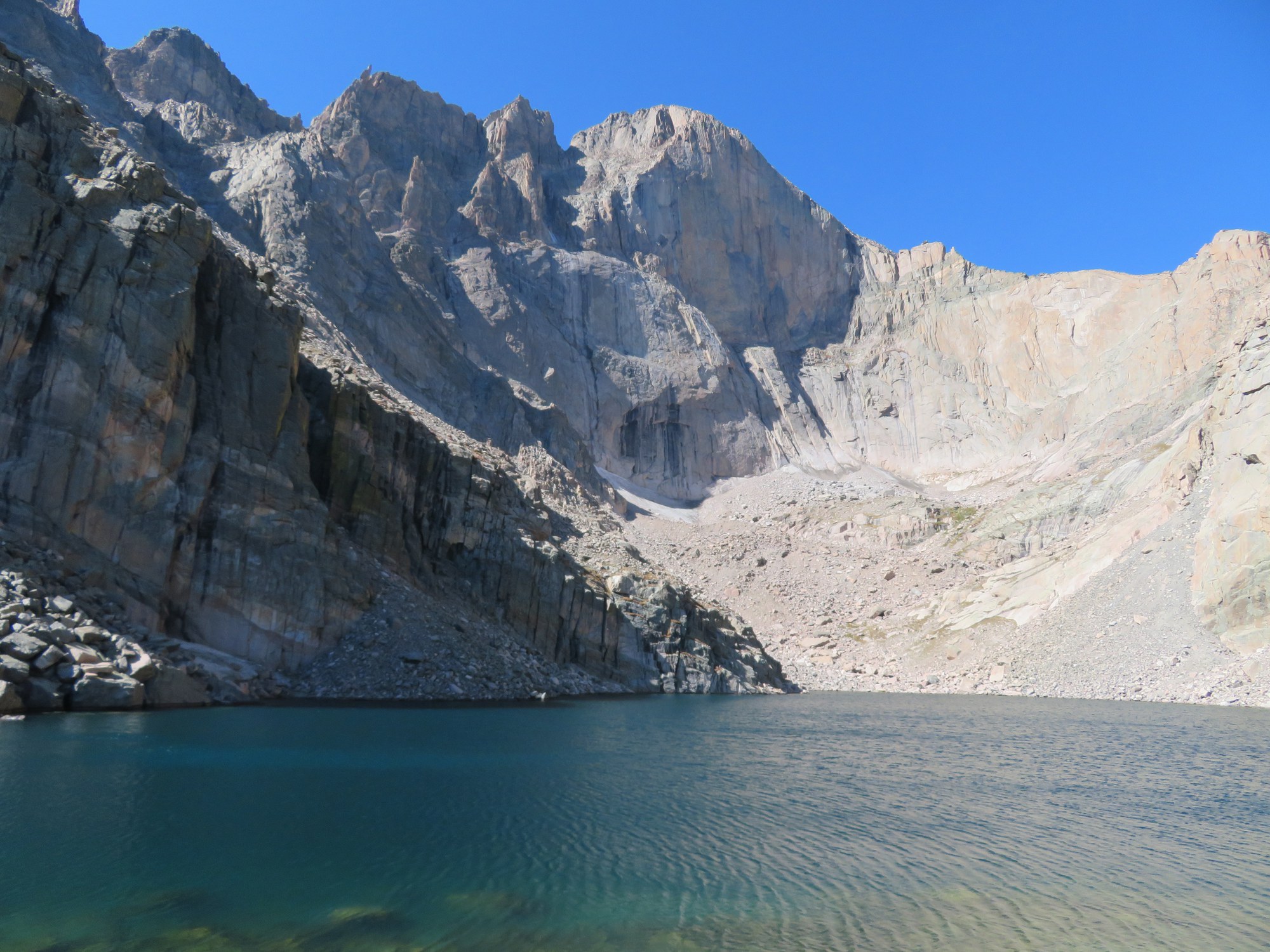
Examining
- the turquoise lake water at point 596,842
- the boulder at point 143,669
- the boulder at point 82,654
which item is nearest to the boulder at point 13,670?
the boulder at point 82,654

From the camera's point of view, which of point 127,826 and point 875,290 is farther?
point 875,290

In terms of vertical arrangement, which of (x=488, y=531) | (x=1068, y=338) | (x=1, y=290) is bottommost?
(x=488, y=531)

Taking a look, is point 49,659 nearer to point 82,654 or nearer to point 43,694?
point 43,694

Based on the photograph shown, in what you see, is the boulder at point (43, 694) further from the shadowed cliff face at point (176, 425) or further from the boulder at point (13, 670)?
the shadowed cliff face at point (176, 425)

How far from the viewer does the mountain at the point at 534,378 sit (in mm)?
43438

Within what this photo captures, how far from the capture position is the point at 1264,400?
228ft

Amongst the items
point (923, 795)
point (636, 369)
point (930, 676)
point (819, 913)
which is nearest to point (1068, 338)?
point (636, 369)

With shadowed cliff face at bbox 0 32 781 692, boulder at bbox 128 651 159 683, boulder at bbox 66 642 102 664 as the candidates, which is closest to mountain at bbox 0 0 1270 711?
shadowed cliff face at bbox 0 32 781 692

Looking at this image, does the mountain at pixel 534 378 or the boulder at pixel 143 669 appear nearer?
the boulder at pixel 143 669

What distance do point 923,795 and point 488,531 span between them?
42.5 m

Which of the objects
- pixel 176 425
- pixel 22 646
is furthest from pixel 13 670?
pixel 176 425

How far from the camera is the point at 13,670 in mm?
30625

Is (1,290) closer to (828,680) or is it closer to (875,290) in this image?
(828,680)

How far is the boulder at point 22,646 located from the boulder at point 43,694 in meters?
0.93
